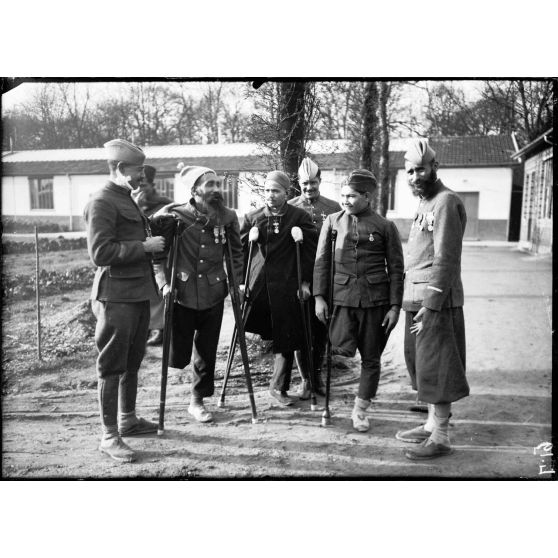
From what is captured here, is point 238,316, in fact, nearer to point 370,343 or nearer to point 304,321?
point 304,321

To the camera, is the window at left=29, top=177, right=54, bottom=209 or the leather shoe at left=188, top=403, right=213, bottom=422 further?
the leather shoe at left=188, top=403, right=213, bottom=422

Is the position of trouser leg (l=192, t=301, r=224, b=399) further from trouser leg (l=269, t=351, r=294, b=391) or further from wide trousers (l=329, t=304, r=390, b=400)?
wide trousers (l=329, t=304, r=390, b=400)

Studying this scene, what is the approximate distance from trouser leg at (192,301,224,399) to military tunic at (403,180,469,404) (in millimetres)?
1647

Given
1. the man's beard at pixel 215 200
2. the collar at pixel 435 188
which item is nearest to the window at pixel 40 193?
the man's beard at pixel 215 200

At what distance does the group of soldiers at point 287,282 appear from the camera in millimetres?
3891

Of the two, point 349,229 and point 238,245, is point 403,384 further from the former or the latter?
point 238,245

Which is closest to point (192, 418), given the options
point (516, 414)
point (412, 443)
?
point (412, 443)

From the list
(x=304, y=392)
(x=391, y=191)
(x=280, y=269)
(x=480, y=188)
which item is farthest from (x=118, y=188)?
(x=480, y=188)

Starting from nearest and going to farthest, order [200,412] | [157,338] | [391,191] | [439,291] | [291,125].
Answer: [439,291] → [200,412] → [291,125] → [391,191] → [157,338]

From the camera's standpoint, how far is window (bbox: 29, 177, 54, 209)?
419 centimetres

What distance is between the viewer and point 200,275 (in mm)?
4418

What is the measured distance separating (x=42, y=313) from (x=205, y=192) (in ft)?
6.08

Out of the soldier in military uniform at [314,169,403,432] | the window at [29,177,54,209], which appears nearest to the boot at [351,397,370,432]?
the soldier in military uniform at [314,169,403,432]

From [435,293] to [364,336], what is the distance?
81cm
